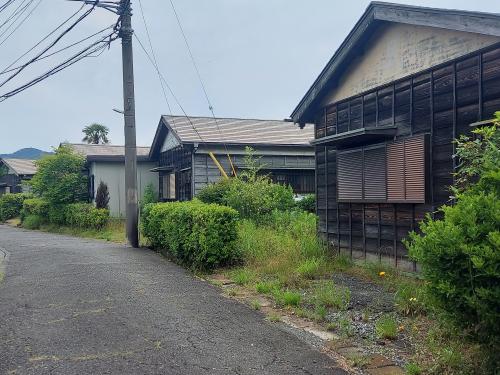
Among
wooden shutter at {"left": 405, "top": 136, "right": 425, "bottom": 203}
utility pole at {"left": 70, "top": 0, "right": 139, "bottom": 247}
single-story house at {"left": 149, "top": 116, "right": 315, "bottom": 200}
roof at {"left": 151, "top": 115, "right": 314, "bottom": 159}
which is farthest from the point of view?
roof at {"left": 151, "top": 115, "right": 314, "bottom": 159}

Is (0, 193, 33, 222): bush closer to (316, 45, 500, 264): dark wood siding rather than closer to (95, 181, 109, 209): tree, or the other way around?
(95, 181, 109, 209): tree

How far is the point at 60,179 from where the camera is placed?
930 inches

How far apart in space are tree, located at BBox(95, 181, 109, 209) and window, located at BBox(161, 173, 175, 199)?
9.13 ft

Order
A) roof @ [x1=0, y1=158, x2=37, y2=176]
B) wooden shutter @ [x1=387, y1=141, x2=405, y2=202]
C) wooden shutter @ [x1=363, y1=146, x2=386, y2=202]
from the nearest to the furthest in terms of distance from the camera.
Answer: wooden shutter @ [x1=387, y1=141, x2=405, y2=202], wooden shutter @ [x1=363, y1=146, x2=386, y2=202], roof @ [x1=0, y1=158, x2=37, y2=176]

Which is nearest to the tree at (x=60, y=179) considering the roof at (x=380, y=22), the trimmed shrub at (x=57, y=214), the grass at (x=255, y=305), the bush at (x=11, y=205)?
the trimmed shrub at (x=57, y=214)

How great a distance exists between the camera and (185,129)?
2103 cm

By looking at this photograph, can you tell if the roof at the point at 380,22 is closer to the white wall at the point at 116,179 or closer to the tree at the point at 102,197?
the tree at the point at 102,197

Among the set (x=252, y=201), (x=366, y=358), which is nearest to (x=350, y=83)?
(x=252, y=201)

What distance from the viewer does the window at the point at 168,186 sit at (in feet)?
76.4

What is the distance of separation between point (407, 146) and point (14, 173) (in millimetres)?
34565

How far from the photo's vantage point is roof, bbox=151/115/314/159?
20.2 meters

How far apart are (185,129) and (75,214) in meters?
5.94

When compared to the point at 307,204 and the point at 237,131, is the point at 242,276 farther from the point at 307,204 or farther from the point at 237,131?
the point at 237,131

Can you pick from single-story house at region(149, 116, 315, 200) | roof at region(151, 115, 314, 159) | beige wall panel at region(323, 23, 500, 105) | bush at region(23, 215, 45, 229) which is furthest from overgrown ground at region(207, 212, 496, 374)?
bush at region(23, 215, 45, 229)
